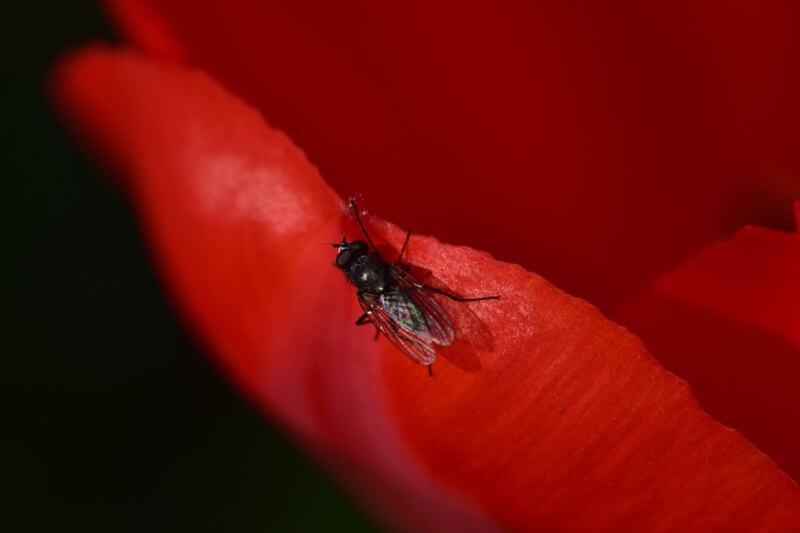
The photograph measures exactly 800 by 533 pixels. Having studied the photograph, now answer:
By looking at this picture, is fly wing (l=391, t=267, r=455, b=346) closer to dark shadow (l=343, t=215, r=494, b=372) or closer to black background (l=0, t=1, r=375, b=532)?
dark shadow (l=343, t=215, r=494, b=372)

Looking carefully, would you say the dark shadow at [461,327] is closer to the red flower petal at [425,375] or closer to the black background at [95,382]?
the red flower petal at [425,375]

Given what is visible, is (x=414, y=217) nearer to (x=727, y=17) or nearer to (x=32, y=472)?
(x=727, y=17)

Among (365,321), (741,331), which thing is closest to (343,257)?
(365,321)

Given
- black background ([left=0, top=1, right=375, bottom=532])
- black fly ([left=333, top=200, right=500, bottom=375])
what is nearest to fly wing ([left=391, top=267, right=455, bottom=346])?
black fly ([left=333, top=200, right=500, bottom=375])

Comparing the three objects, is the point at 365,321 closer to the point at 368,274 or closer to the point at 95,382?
the point at 368,274

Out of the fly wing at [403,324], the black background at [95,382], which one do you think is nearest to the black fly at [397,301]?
the fly wing at [403,324]

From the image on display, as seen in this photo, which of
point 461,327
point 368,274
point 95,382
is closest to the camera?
point 461,327
